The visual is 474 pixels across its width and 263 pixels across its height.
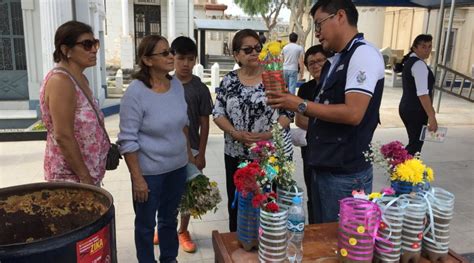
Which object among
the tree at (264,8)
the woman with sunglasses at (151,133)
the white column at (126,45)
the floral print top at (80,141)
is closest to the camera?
the floral print top at (80,141)

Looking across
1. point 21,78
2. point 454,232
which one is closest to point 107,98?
point 21,78

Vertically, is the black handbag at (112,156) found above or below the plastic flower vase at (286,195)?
below

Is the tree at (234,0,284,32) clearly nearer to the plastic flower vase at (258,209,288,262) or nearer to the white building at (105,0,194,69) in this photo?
the white building at (105,0,194,69)

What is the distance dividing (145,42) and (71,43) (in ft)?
1.41

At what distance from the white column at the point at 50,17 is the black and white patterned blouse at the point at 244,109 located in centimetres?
506

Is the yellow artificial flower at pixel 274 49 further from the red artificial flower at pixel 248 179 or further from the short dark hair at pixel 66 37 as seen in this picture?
the short dark hair at pixel 66 37

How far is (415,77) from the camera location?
4.22m

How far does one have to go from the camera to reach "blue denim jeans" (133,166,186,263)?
254 cm

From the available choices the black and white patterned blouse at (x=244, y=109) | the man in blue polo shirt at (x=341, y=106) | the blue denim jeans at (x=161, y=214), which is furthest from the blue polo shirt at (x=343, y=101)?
the blue denim jeans at (x=161, y=214)

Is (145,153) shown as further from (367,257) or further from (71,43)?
(367,257)

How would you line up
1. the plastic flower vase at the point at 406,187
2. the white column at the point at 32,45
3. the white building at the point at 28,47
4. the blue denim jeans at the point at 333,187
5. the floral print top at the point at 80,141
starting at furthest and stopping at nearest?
the white column at the point at 32,45
the white building at the point at 28,47
the floral print top at the point at 80,141
the blue denim jeans at the point at 333,187
the plastic flower vase at the point at 406,187

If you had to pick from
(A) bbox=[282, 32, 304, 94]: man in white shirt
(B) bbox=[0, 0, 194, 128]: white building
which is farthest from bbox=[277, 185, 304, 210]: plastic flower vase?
(A) bbox=[282, 32, 304, 94]: man in white shirt

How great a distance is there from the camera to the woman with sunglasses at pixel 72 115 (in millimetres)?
2121

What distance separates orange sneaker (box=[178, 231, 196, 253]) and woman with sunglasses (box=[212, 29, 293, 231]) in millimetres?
617
